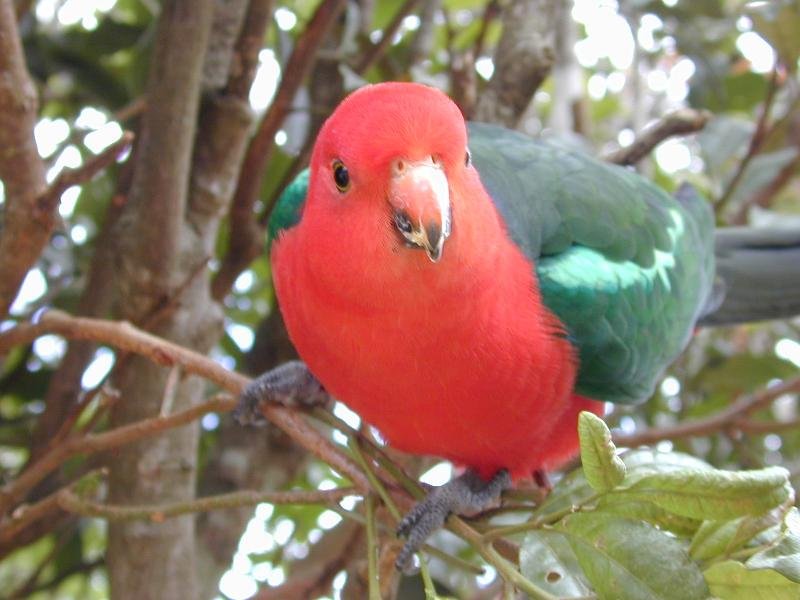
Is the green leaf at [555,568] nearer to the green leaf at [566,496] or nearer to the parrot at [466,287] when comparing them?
the green leaf at [566,496]

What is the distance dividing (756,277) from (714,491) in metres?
1.38

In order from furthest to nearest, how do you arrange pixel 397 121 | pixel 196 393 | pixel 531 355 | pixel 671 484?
pixel 196 393 < pixel 531 355 < pixel 397 121 < pixel 671 484

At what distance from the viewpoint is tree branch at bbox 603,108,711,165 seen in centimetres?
187

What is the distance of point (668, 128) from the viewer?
6.17 ft

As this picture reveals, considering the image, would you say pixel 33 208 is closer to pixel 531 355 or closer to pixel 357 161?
pixel 357 161

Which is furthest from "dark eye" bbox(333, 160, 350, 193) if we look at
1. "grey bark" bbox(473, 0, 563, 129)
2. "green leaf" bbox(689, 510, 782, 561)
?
"grey bark" bbox(473, 0, 563, 129)

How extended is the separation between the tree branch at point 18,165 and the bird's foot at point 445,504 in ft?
1.90

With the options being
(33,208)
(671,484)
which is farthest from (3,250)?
(671,484)

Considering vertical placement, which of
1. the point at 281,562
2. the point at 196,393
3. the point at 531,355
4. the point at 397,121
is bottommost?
the point at 281,562

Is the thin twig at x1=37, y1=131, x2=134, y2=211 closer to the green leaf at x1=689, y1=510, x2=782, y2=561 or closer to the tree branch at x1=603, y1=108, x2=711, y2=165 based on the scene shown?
the green leaf at x1=689, y1=510, x2=782, y2=561

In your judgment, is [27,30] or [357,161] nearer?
[357,161]

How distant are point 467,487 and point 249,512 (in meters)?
0.61

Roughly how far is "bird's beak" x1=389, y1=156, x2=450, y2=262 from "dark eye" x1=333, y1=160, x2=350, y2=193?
0.08 m

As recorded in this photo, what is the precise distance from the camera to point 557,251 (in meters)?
1.51
